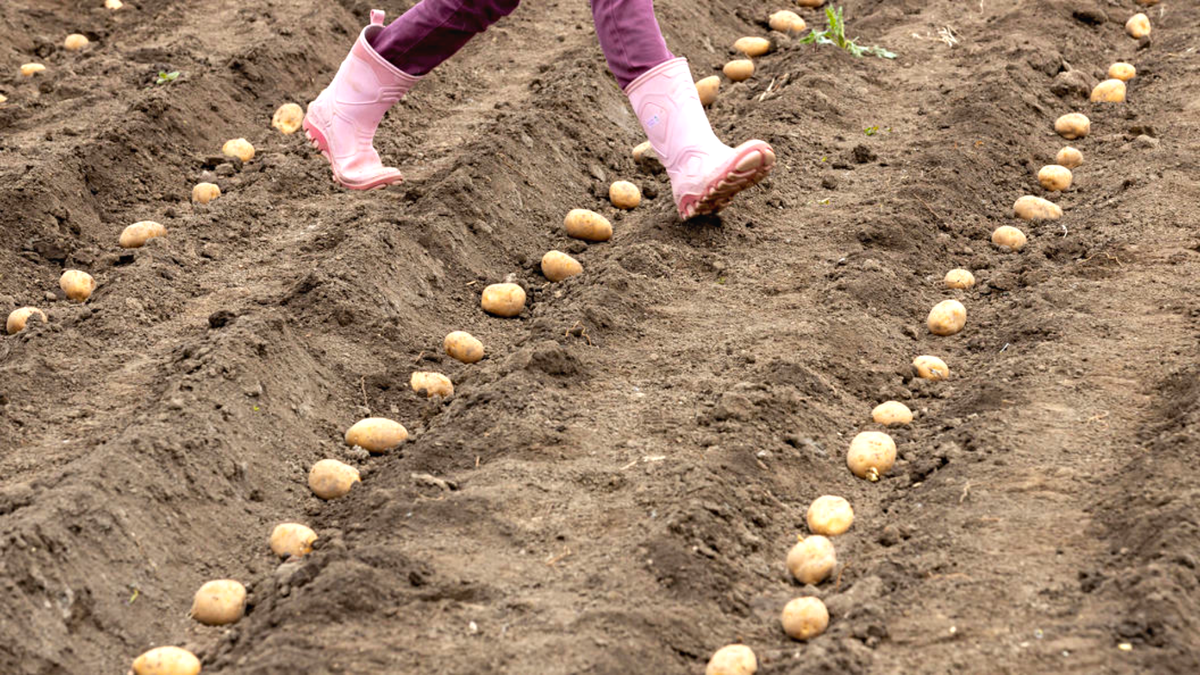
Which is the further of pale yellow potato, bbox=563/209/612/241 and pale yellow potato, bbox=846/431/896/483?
pale yellow potato, bbox=563/209/612/241

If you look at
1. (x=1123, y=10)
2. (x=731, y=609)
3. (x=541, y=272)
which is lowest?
(x=1123, y=10)

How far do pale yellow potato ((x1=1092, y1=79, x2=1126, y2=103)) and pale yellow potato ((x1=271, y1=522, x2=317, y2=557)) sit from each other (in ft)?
11.0

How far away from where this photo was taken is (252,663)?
221 centimetres

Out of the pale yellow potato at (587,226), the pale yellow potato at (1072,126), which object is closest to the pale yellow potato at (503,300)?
the pale yellow potato at (587,226)

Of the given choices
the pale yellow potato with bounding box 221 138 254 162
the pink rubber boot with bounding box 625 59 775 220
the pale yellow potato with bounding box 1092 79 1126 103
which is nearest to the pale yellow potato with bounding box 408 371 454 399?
the pink rubber boot with bounding box 625 59 775 220

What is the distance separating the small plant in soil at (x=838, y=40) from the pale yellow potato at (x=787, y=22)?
1.04 feet

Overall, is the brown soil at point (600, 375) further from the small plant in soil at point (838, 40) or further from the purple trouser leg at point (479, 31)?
the purple trouser leg at point (479, 31)

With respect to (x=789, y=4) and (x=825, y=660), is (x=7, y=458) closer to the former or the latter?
(x=825, y=660)

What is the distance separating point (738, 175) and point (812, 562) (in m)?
1.36

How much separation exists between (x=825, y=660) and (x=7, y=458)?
5.94 feet

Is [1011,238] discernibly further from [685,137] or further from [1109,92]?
[1109,92]

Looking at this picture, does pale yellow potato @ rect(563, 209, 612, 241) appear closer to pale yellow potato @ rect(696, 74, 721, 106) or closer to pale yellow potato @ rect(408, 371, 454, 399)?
pale yellow potato @ rect(408, 371, 454, 399)

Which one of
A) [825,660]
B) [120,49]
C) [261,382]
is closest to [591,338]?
[261,382]

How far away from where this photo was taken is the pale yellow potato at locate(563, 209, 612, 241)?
3846mm
